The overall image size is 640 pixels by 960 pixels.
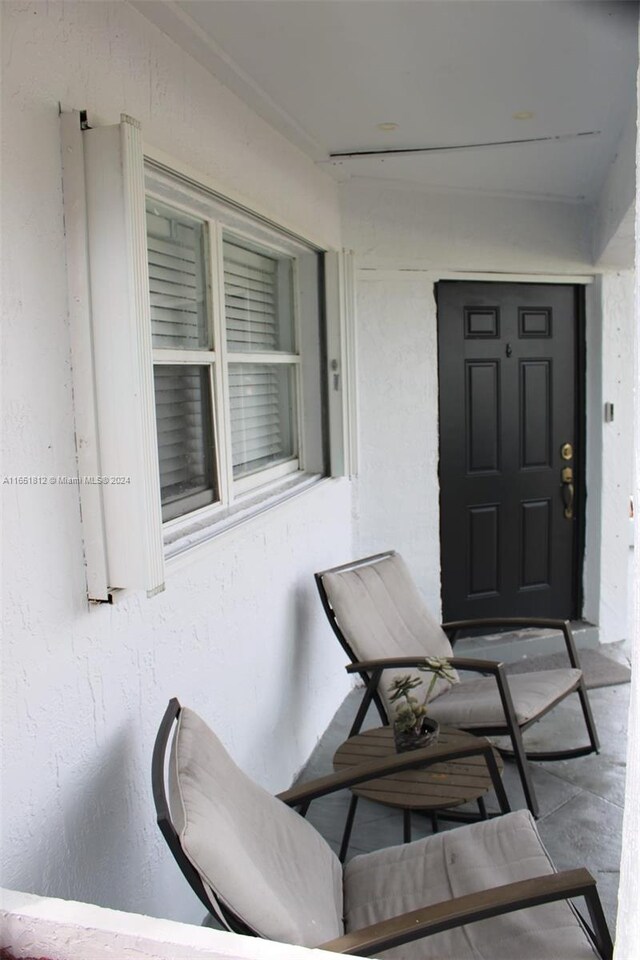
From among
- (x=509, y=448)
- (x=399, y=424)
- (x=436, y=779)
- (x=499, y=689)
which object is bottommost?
(x=436, y=779)

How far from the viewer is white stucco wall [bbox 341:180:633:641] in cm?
404

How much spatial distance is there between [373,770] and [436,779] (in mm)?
381

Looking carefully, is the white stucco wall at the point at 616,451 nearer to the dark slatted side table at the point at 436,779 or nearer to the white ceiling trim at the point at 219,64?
the white ceiling trim at the point at 219,64

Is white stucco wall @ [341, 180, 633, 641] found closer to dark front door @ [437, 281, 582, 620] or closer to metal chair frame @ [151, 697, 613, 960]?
dark front door @ [437, 281, 582, 620]

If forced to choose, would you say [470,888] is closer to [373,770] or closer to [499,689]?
[373,770]

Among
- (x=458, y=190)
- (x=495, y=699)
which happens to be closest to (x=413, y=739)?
(x=495, y=699)

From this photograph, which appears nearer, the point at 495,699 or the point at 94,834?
the point at 94,834

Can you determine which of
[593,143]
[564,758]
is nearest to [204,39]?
[593,143]

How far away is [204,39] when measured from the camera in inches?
85.4

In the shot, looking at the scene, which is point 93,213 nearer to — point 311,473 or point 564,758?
point 311,473

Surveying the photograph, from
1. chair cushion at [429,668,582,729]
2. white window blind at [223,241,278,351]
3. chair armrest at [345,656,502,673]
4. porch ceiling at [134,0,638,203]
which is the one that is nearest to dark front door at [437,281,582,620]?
porch ceiling at [134,0,638,203]

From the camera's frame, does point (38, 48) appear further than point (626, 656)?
No

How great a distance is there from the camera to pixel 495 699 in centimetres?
288

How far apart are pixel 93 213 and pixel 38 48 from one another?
32cm
